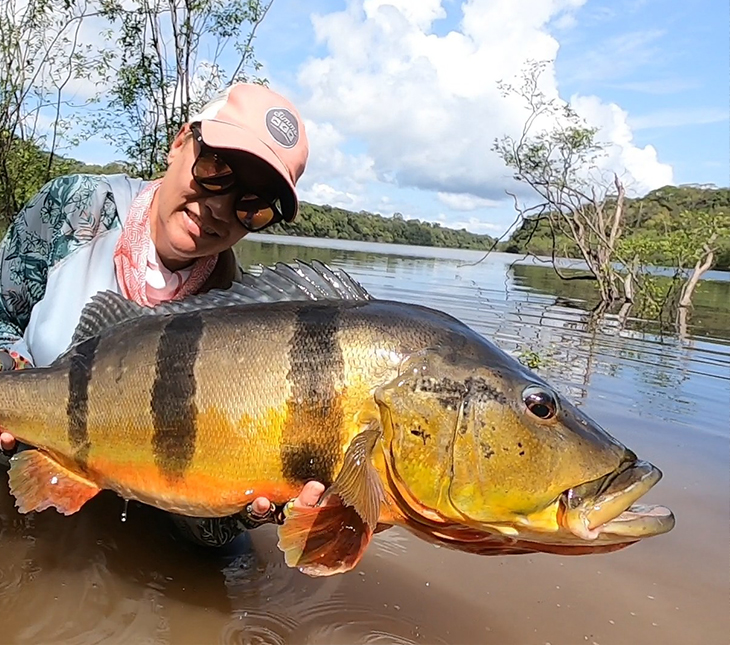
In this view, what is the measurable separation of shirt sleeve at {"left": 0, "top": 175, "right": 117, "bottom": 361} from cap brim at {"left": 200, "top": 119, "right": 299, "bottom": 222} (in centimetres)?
105

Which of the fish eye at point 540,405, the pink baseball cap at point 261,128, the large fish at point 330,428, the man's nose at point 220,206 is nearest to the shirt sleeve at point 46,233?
the man's nose at point 220,206

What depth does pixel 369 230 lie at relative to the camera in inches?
4520

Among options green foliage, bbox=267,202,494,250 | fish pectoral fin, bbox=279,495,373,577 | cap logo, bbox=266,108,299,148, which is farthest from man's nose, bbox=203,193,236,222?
green foliage, bbox=267,202,494,250

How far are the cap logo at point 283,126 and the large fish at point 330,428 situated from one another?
0.76 m

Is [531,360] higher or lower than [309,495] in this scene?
lower

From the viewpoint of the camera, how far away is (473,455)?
207cm

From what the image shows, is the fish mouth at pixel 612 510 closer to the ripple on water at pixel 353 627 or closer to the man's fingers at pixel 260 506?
the man's fingers at pixel 260 506

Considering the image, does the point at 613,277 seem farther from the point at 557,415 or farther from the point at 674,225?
the point at 557,415

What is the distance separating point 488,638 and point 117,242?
8.71 ft

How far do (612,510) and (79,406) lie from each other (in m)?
1.87

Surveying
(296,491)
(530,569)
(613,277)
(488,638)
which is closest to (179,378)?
(296,491)

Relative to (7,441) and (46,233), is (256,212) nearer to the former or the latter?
(46,233)

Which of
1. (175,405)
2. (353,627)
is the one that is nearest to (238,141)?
(175,405)

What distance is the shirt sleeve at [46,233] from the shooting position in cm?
358
